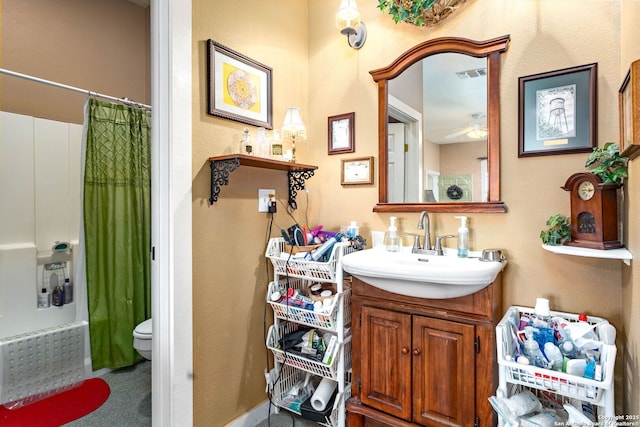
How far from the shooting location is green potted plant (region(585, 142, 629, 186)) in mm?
1140

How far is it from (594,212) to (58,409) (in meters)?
2.92

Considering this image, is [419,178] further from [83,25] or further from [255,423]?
[83,25]

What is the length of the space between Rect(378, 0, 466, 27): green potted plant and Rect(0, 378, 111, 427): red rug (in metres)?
2.85

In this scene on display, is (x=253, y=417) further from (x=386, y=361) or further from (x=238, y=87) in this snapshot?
(x=238, y=87)

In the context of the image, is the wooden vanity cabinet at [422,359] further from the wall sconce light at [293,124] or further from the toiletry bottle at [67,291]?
the toiletry bottle at [67,291]

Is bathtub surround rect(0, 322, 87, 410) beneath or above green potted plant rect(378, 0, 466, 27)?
beneath

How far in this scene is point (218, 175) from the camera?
1.56 m

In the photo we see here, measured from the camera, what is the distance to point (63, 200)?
237 cm

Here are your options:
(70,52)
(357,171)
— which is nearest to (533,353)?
(357,171)

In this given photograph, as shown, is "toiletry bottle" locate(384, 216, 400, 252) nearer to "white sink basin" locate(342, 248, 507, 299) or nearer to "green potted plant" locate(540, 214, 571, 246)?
"white sink basin" locate(342, 248, 507, 299)

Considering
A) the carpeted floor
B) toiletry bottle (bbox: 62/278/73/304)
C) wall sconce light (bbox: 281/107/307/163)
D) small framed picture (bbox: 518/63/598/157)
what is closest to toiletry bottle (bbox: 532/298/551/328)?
small framed picture (bbox: 518/63/598/157)

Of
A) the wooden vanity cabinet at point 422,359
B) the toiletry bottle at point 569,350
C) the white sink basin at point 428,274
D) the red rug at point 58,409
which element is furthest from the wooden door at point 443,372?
the red rug at point 58,409

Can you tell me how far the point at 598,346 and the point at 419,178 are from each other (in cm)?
102

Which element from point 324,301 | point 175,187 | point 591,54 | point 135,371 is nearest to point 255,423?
point 324,301
